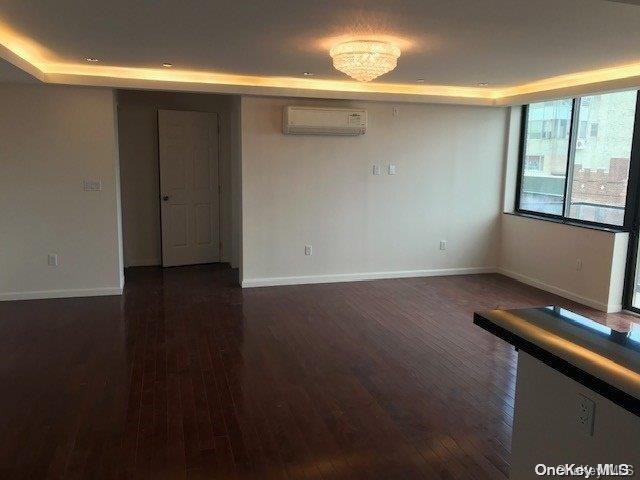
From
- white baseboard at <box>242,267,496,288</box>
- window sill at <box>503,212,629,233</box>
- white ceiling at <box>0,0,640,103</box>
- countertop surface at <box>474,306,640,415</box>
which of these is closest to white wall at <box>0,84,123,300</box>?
white ceiling at <box>0,0,640,103</box>

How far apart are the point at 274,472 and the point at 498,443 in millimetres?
1190

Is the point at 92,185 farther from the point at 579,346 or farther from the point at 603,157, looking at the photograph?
the point at 603,157

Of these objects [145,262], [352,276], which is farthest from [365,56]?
[145,262]

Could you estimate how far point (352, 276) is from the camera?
6.29 m

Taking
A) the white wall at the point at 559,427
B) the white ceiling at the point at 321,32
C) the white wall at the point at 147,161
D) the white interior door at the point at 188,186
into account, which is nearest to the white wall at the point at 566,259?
the white ceiling at the point at 321,32

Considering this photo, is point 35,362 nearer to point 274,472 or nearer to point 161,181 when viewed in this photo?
point 274,472

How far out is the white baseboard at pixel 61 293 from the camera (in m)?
5.22

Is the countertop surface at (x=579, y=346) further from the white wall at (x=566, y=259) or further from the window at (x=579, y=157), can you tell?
the window at (x=579, y=157)

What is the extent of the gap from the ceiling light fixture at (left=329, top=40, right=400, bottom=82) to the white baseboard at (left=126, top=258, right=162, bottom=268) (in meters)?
4.31

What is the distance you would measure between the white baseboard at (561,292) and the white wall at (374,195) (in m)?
0.38

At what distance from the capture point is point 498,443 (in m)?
2.71

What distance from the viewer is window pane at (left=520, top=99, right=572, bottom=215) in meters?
5.83

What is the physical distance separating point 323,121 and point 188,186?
2242 millimetres

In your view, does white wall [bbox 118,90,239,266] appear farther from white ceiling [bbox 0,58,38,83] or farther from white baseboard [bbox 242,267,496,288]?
white ceiling [bbox 0,58,38,83]
